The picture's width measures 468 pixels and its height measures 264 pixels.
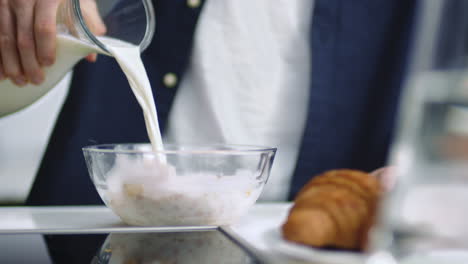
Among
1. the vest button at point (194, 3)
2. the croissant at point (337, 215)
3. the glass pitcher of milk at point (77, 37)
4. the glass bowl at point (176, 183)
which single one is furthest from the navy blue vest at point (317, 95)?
the croissant at point (337, 215)

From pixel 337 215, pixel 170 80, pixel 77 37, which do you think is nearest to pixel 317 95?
pixel 170 80

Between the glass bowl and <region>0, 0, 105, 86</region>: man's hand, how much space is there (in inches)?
6.4

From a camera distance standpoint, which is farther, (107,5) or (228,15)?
(228,15)

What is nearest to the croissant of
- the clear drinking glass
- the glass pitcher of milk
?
the clear drinking glass

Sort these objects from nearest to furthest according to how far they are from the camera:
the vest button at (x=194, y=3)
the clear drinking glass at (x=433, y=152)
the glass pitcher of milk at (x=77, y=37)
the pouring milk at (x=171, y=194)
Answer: the clear drinking glass at (x=433, y=152), the pouring milk at (x=171, y=194), the glass pitcher of milk at (x=77, y=37), the vest button at (x=194, y=3)

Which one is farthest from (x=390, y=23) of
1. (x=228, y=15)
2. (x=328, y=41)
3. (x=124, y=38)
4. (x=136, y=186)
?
(x=136, y=186)

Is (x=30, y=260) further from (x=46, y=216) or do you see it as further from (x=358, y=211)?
(x=358, y=211)

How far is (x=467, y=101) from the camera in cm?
22

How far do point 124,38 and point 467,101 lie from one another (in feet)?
1.47

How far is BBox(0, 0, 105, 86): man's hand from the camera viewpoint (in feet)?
1.80

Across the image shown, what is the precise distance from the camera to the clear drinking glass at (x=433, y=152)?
22cm

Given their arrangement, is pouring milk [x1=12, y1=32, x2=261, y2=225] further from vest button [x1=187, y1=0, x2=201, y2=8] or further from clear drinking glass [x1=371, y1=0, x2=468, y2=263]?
vest button [x1=187, y1=0, x2=201, y2=8]

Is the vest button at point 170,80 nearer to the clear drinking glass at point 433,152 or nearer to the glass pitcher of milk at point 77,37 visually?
the glass pitcher of milk at point 77,37

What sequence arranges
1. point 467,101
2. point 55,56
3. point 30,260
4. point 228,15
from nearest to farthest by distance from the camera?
point 467,101 → point 30,260 → point 55,56 → point 228,15
